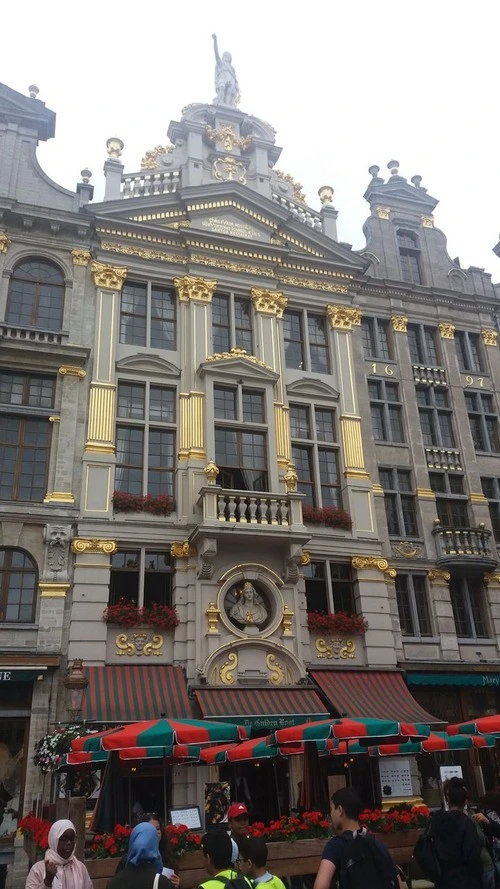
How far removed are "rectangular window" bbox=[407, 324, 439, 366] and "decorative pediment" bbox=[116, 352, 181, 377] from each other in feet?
33.5

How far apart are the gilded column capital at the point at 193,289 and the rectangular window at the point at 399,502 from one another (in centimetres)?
886

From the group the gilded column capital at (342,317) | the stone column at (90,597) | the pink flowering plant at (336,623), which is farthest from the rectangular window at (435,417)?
the stone column at (90,597)

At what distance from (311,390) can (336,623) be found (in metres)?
8.33

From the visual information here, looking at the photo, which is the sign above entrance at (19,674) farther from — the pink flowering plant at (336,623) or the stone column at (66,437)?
the pink flowering plant at (336,623)

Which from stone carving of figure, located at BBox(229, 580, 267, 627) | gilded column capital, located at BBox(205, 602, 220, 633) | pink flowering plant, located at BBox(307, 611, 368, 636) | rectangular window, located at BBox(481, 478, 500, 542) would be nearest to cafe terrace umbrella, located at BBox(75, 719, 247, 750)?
gilded column capital, located at BBox(205, 602, 220, 633)

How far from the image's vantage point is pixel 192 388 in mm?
23016

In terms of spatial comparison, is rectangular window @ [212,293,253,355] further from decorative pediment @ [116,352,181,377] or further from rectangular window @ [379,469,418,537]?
rectangular window @ [379,469,418,537]

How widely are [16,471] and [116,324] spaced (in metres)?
6.10

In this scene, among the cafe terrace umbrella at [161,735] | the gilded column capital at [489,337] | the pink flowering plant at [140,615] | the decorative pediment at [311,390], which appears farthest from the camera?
the gilded column capital at [489,337]

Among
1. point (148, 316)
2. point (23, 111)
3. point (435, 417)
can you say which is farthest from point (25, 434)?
point (435, 417)

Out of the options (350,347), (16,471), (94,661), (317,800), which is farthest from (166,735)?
(350,347)

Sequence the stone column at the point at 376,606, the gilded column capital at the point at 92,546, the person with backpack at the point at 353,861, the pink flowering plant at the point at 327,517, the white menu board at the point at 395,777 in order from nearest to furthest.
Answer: the person with backpack at the point at 353,861 < the white menu board at the point at 395,777 < the gilded column capital at the point at 92,546 < the stone column at the point at 376,606 < the pink flowering plant at the point at 327,517

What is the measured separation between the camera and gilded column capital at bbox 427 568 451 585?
2361cm

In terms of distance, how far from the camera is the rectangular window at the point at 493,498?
25922mm
